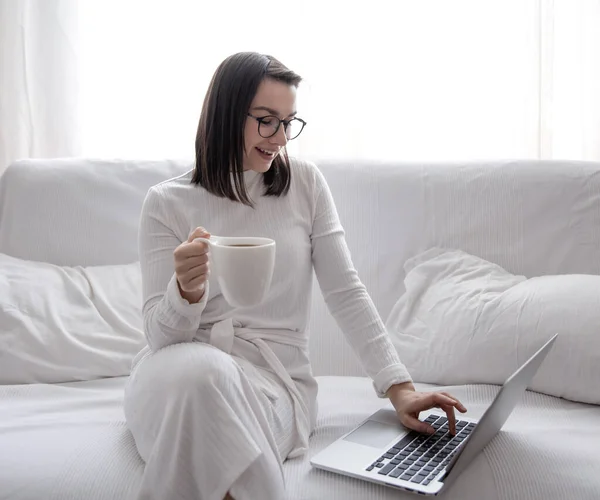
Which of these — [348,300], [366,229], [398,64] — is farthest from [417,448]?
[398,64]

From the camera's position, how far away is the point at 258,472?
1.22 meters

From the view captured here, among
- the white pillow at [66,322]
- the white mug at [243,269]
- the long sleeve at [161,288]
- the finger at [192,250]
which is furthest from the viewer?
the white pillow at [66,322]

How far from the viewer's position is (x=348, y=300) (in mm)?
1647

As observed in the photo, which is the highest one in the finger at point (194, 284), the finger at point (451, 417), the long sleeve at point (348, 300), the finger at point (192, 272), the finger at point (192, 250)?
the finger at point (192, 250)

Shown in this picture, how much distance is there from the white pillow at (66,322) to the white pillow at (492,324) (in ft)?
2.17

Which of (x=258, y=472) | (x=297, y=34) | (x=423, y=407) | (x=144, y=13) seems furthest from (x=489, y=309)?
(x=144, y=13)

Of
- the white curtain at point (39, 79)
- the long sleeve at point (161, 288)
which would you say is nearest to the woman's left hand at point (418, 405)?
the long sleeve at point (161, 288)

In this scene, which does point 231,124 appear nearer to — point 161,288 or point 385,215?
point 161,288

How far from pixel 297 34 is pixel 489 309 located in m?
1.17

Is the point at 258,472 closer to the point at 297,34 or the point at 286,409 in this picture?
the point at 286,409

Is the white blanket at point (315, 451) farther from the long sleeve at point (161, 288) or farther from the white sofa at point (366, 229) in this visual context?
the long sleeve at point (161, 288)

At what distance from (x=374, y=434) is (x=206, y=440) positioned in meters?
0.37

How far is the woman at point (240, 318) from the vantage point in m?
1.22

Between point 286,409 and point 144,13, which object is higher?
point 144,13
